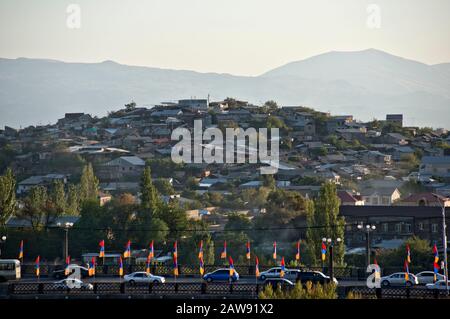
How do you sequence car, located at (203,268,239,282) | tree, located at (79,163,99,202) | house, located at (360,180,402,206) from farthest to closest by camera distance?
house, located at (360,180,402,206)
tree, located at (79,163,99,202)
car, located at (203,268,239,282)

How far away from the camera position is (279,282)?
28.1m

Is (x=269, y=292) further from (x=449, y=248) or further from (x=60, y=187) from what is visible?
(x=60, y=187)

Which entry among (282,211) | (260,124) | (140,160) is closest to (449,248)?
(282,211)

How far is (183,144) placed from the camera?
296ft

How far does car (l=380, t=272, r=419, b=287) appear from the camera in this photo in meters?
29.4

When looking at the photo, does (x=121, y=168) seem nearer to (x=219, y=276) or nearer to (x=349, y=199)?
(x=349, y=199)

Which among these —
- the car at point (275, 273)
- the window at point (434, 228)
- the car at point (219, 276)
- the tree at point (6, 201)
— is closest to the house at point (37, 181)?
the tree at point (6, 201)

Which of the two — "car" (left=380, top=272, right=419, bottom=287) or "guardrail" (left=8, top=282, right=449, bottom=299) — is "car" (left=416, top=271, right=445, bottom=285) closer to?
"car" (left=380, top=272, right=419, bottom=287)

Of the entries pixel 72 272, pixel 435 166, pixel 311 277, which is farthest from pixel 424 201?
pixel 435 166

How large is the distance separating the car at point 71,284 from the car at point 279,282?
14.8ft

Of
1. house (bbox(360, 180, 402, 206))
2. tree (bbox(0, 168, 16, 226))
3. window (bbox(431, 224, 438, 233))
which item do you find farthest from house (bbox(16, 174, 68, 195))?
window (bbox(431, 224, 438, 233))

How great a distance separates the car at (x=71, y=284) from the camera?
91.8ft

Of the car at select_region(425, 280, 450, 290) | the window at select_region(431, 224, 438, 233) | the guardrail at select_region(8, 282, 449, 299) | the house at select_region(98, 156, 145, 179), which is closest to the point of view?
the guardrail at select_region(8, 282, 449, 299)

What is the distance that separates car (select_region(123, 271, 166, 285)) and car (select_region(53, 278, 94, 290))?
6.16 feet
